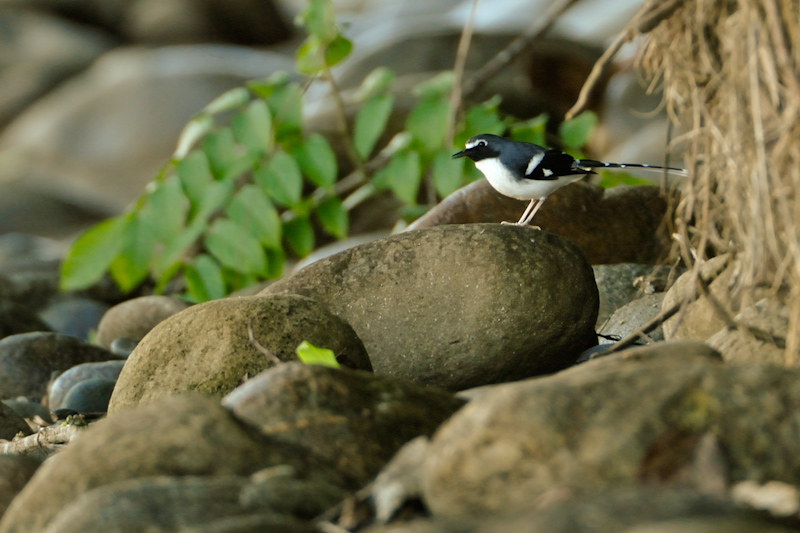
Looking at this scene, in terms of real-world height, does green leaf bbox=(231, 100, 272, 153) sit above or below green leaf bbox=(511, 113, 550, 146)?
above

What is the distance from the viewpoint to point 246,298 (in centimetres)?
373

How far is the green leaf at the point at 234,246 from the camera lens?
237 inches

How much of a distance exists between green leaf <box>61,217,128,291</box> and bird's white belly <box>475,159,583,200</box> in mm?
2956

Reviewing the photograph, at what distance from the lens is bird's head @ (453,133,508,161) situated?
511cm

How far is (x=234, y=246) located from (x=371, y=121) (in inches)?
55.6

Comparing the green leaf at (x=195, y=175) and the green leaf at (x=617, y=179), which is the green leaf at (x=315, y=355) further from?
the green leaf at (x=617, y=179)

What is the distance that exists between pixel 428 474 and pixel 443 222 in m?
3.50

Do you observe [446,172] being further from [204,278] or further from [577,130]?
[204,278]

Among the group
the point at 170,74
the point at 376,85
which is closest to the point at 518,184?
the point at 376,85

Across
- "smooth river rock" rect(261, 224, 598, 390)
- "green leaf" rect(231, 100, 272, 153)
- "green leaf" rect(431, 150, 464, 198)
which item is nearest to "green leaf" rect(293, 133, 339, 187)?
"green leaf" rect(231, 100, 272, 153)

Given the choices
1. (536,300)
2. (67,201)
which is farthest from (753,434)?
(67,201)

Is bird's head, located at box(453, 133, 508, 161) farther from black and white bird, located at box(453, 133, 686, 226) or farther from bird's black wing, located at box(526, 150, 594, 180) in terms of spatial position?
bird's black wing, located at box(526, 150, 594, 180)

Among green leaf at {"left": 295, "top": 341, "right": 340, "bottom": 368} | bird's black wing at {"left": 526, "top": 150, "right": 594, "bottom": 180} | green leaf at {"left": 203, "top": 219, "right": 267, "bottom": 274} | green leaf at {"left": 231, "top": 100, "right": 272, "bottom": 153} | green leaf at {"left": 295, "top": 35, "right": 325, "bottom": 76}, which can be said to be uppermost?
green leaf at {"left": 295, "top": 35, "right": 325, "bottom": 76}

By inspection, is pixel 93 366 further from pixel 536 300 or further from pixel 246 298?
pixel 536 300
